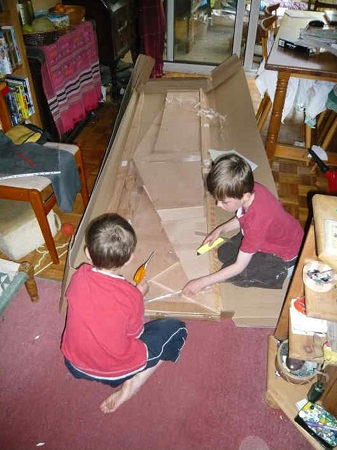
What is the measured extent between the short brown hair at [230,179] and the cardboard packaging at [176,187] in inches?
15.8

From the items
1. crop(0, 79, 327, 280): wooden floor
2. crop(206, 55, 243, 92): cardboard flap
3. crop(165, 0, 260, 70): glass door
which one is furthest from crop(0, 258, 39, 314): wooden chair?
crop(165, 0, 260, 70): glass door

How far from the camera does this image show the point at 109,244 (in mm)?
1166

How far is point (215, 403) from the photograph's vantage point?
4.93ft

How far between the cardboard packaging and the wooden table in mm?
231

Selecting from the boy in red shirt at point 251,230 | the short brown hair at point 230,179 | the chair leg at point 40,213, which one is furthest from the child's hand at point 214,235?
the chair leg at point 40,213

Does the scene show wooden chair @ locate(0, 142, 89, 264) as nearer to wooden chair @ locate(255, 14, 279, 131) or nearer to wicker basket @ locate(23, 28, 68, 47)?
wicker basket @ locate(23, 28, 68, 47)

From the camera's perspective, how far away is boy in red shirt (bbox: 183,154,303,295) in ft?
4.63

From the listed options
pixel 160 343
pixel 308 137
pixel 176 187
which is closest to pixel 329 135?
pixel 308 137

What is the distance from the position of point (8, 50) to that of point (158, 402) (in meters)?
2.14

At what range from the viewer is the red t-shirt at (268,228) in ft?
4.65

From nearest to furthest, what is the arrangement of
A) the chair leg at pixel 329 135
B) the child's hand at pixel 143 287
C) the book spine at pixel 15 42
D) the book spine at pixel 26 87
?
the child's hand at pixel 143 287 < the book spine at pixel 15 42 < the book spine at pixel 26 87 < the chair leg at pixel 329 135

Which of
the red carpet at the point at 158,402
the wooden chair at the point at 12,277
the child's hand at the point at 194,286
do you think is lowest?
the red carpet at the point at 158,402

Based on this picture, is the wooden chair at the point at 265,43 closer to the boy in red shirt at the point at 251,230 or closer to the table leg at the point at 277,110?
the table leg at the point at 277,110

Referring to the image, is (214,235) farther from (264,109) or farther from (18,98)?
(264,109)
